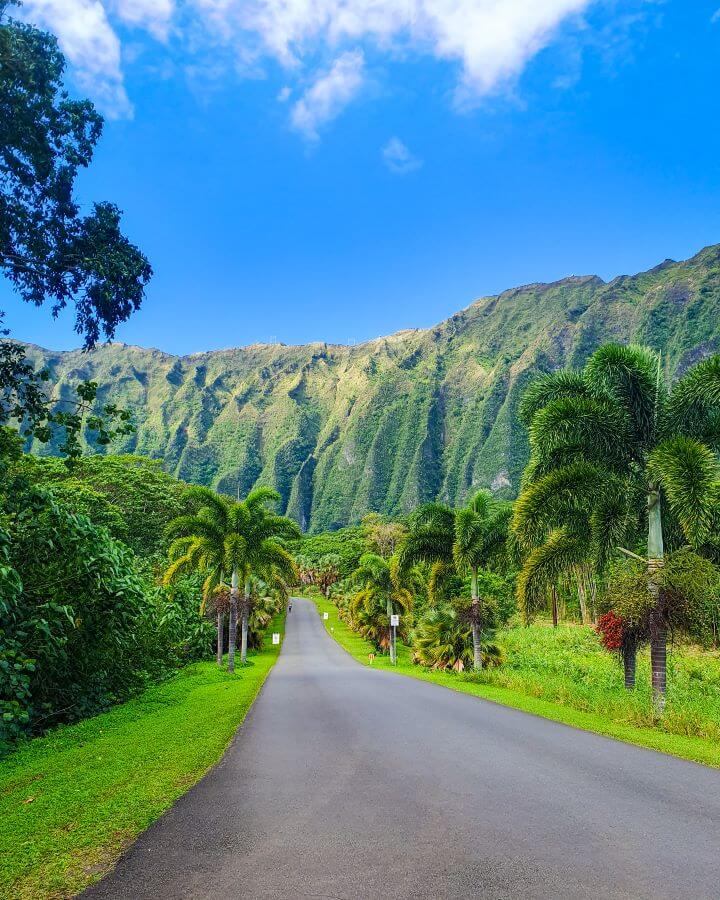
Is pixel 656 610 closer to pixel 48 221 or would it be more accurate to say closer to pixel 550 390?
pixel 550 390

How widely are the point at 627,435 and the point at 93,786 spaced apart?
1414 cm

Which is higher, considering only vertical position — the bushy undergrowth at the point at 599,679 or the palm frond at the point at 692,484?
the palm frond at the point at 692,484

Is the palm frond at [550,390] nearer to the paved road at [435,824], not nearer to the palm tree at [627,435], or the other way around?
the palm tree at [627,435]

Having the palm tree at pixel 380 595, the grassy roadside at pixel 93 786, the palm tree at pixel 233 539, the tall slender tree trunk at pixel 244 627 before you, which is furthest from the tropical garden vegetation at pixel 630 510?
the tall slender tree trunk at pixel 244 627

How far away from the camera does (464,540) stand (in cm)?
2509

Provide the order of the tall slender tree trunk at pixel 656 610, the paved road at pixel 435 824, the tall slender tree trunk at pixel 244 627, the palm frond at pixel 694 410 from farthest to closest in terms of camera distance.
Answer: the tall slender tree trunk at pixel 244 627 → the palm frond at pixel 694 410 → the tall slender tree trunk at pixel 656 610 → the paved road at pixel 435 824

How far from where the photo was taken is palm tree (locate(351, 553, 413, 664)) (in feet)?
122

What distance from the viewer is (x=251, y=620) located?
40844 millimetres

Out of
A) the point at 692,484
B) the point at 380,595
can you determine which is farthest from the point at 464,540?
the point at 380,595

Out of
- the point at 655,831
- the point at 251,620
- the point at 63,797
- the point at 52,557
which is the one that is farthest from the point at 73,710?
the point at 251,620

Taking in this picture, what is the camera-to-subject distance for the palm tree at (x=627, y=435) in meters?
13.5

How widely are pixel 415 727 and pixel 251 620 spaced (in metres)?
32.6

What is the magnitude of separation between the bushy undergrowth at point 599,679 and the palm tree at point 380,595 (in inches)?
321

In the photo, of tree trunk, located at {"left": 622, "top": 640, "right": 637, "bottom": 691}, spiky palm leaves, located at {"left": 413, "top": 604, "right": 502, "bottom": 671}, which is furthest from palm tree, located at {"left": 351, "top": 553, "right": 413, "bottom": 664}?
tree trunk, located at {"left": 622, "top": 640, "right": 637, "bottom": 691}
